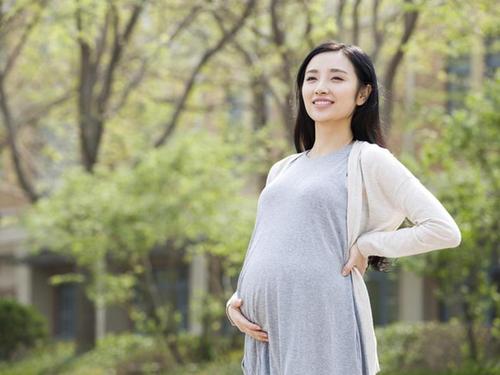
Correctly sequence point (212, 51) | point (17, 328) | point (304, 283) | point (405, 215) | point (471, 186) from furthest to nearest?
1. point (17, 328)
2. point (212, 51)
3. point (471, 186)
4. point (405, 215)
5. point (304, 283)

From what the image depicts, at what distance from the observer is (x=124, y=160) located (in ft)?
64.9

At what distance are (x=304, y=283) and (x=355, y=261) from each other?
20cm

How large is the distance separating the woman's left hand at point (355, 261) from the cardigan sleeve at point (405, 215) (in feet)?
0.05

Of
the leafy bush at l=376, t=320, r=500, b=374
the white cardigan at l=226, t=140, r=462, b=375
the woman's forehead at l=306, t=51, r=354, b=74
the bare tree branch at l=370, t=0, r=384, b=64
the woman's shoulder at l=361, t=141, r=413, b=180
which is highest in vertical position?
the bare tree branch at l=370, t=0, r=384, b=64

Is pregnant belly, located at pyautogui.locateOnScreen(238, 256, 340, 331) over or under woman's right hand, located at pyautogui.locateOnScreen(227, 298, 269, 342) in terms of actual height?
over

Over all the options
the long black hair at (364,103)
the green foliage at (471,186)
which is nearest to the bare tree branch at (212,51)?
the green foliage at (471,186)

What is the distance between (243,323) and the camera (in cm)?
387

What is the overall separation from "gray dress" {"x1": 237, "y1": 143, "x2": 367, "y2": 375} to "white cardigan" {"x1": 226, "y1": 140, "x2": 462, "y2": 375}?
0.04 meters

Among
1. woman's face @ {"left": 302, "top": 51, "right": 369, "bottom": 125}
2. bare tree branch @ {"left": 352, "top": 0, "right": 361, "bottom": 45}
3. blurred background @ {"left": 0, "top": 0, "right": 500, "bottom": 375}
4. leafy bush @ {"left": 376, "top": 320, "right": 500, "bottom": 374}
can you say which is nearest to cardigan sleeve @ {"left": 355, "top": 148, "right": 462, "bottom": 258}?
woman's face @ {"left": 302, "top": 51, "right": 369, "bottom": 125}

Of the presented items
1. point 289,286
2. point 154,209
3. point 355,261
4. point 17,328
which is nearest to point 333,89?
point 355,261

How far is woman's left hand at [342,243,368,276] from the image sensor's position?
3.75 m

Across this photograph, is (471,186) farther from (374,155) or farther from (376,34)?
(374,155)

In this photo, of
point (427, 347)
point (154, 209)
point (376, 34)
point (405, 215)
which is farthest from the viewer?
point (376, 34)

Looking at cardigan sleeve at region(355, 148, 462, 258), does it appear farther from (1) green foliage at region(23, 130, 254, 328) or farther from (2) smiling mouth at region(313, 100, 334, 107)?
(1) green foliage at region(23, 130, 254, 328)
